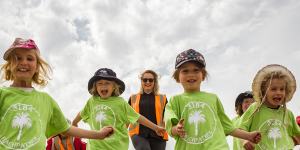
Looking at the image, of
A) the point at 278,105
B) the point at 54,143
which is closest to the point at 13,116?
the point at 278,105

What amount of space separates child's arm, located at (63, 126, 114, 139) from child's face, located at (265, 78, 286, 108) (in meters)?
2.71

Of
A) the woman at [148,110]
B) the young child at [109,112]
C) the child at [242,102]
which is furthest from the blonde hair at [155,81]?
the child at [242,102]

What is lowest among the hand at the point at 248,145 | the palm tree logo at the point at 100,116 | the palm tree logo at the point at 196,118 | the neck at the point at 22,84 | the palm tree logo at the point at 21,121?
the hand at the point at 248,145

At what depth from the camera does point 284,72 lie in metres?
6.97

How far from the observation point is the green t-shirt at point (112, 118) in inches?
320

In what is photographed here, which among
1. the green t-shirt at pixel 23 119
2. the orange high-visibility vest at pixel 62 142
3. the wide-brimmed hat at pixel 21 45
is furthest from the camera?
the orange high-visibility vest at pixel 62 142

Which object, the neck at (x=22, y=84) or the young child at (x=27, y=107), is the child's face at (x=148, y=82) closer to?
the young child at (x=27, y=107)

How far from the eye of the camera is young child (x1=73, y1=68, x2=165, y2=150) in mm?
8234

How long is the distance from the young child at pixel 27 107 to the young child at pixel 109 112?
7.88 ft

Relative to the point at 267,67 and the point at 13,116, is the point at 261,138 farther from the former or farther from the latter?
the point at 13,116

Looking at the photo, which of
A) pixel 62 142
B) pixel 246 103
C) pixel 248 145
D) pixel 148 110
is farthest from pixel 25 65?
pixel 246 103

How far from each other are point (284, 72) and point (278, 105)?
547 mm

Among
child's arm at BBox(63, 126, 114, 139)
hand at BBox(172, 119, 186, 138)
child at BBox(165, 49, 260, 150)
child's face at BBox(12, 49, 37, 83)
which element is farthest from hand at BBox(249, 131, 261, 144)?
child's face at BBox(12, 49, 37, 83)

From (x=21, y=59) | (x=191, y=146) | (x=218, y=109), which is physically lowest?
(x=191, y=146)
